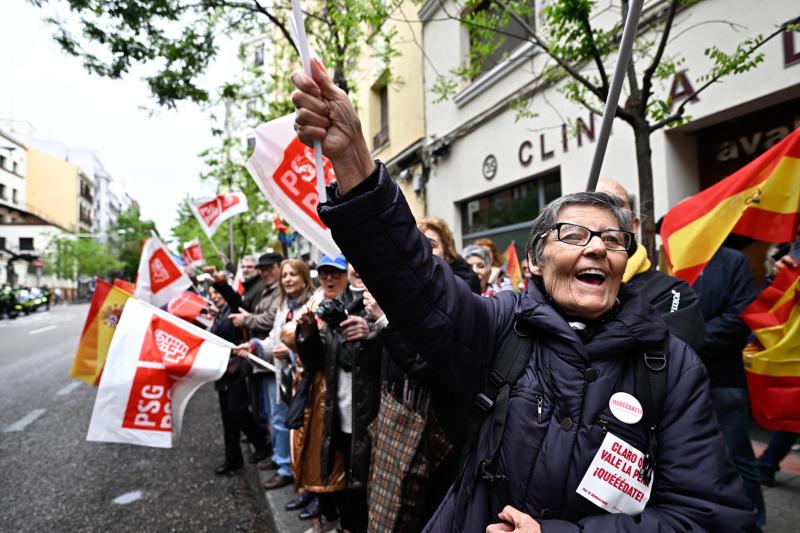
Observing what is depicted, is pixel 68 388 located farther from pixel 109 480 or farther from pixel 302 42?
pixel 302 42

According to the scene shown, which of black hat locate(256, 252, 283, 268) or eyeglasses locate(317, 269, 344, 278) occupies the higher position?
black hat locate(256, 252, 283, 268)

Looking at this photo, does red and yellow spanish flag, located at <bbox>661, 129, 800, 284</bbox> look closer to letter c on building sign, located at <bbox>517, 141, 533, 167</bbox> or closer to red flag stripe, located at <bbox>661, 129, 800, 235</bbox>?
red flag stripe, located at <bbox>661, 129, 800, 235</bbox>

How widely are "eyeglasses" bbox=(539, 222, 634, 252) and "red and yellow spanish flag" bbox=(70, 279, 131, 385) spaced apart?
3976 millimetres

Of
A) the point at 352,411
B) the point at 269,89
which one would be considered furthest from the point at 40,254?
the point at 352,411

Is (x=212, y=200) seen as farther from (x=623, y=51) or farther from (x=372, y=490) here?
(x=623, y=51)

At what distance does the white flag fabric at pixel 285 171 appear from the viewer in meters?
2.35

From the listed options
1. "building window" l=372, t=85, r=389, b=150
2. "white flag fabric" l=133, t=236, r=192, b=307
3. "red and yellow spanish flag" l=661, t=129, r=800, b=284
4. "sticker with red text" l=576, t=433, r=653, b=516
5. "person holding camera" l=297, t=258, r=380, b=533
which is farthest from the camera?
"building window" l=372, t=85, r=389, b=150

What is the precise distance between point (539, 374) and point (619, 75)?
3.45ft

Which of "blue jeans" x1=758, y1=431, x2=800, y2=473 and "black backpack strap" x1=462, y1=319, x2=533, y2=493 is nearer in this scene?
"black backpack strap" x1=462, y1=319, x2=533, y2=493

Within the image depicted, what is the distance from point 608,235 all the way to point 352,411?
5.82 feet

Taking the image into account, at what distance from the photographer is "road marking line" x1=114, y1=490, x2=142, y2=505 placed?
4.05 meters

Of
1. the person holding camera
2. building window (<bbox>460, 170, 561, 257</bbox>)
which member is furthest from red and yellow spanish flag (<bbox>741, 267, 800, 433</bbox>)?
building window (<bbox>460, 170, 561, 257</bbox>)

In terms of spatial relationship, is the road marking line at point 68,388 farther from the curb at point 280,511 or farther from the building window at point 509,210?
the building window at point 509,210

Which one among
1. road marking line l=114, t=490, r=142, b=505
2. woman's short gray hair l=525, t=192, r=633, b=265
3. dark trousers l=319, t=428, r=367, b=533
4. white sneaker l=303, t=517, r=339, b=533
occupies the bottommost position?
road marking line l=114, t=490, r=142, b=505
